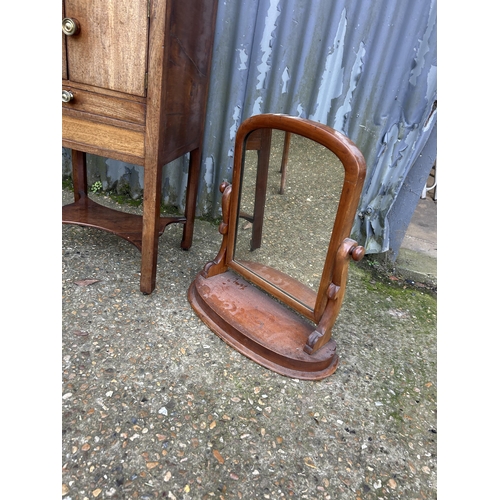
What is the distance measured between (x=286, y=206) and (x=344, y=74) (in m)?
0.84

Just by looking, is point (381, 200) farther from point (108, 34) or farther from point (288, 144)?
point (108, 34)

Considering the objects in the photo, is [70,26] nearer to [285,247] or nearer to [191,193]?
[191,193]

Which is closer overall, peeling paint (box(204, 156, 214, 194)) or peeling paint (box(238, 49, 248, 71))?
peeling paint (box(238, 49, 248, 71))

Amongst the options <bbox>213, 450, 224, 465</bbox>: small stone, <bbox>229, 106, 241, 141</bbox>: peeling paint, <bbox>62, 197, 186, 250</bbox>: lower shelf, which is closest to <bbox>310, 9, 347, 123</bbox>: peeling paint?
<bbox>229, 106, 241, 141</bbox>: peeling paint

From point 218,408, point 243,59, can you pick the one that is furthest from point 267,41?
point 218,408

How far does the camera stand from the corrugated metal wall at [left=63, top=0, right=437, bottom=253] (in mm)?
1887

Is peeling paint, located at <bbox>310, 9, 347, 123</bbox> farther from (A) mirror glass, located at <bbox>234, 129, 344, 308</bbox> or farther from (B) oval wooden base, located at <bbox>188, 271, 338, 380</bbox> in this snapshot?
(B) oval wooden base, located at <bbox>188, 271, 338, 380</bbox>

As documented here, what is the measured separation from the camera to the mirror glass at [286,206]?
151cm

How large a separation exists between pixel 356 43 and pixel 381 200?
853 mm

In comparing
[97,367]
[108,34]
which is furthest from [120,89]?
[97,367]

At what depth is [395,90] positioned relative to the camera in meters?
1.99

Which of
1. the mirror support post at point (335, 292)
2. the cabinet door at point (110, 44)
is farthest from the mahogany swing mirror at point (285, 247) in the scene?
the cabinet door at point (110, 44)

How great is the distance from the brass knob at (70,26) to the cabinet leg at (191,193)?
0.74m

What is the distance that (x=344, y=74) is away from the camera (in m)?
2.01
